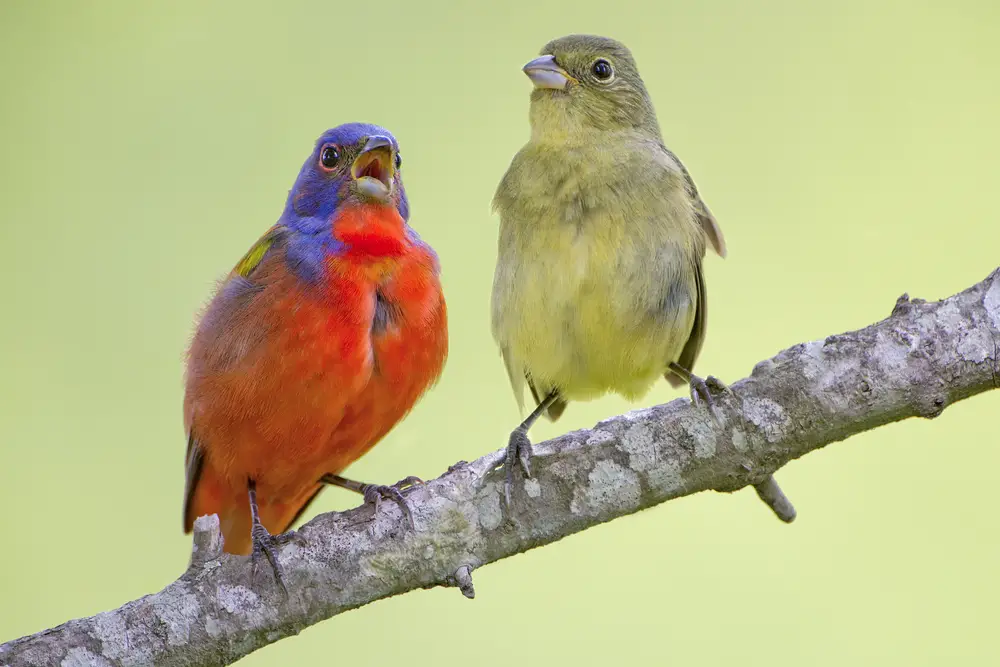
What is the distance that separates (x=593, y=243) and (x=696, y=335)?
0.69 metres

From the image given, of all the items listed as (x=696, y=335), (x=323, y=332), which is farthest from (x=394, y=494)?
(x=696, y=335)

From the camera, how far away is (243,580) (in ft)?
10.6

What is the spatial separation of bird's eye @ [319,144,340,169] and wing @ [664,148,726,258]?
1258mm

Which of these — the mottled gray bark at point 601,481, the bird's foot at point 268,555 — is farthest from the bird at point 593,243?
the bird's foot at point 268,555

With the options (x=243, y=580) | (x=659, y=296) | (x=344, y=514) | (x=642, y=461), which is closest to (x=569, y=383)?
(x=659, y=296)

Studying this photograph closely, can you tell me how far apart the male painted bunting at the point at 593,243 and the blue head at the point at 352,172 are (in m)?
0.45

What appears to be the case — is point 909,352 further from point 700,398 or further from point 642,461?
point 642,461

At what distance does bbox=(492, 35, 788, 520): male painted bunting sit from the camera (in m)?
3.71

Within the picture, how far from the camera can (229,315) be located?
3844 millimetres

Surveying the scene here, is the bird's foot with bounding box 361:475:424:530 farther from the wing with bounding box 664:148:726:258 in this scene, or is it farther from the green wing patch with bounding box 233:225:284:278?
the wing with bounding box 664:148:726:258

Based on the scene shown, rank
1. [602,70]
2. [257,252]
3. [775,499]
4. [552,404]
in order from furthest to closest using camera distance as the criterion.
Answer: [552,404] → [602,70] → [257,252] → [775,499]

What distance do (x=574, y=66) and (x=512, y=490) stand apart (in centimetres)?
161

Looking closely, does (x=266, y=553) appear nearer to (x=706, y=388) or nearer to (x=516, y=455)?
(x=516, y=455)

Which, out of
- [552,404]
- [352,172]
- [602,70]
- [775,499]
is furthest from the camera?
[552,404]
